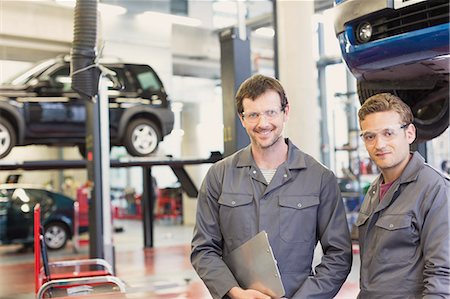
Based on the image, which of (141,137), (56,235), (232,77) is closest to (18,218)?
(56,235)

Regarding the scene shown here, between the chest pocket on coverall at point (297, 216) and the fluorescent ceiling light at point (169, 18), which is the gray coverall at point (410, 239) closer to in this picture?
the chest pocket on coverall at point (297, 216)

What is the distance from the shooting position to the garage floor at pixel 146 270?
5.04 meters

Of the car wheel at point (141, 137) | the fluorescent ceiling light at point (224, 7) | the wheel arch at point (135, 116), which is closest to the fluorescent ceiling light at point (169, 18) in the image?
the fluorescent ceiling light at point (224, 7)

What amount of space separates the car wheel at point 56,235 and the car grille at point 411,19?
7202 millimetres

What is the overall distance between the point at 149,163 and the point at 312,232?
200 inches

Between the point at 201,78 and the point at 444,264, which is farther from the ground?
the point at 201,78

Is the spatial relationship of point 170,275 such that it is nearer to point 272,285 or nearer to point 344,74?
point 272,285

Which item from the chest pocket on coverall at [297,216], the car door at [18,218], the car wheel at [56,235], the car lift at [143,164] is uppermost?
the car lift at [143,164]

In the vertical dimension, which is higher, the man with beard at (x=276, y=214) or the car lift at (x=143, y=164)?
the car lift at (x=143, y=164)

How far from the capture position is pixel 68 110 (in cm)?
745

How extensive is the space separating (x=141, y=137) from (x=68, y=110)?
114cm

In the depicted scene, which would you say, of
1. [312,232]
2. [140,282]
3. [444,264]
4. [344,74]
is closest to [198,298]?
[140,282]

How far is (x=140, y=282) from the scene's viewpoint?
561cm

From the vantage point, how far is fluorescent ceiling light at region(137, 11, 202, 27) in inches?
449
